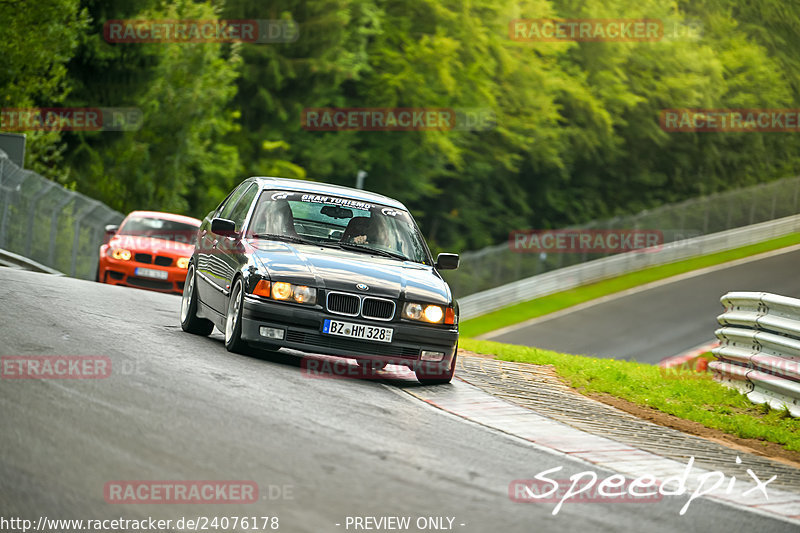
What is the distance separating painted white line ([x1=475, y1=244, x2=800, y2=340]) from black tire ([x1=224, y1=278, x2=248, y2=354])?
25.6 m

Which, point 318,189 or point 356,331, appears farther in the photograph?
point 318,189

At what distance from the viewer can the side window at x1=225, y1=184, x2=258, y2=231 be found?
11430mm

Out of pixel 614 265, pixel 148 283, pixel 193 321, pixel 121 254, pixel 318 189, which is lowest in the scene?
pixel 614 265

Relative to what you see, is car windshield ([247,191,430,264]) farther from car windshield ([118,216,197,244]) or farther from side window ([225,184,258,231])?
car windshield ([118,216,197,244])

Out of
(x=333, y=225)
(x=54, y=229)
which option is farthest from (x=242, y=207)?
(x=54, y=229)

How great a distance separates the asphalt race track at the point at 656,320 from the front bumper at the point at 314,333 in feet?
66.3

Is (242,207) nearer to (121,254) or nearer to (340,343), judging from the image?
(340,343)

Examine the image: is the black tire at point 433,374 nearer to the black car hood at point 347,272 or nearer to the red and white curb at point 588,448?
the red and white curb at point 588,448

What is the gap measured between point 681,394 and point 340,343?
4198 millimetres

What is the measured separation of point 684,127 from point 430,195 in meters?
18.7

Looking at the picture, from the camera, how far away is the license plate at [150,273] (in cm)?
1992

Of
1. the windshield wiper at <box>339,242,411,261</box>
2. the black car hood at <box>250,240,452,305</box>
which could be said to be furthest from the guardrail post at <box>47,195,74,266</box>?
the windshield wiper at <box>339,242,411,261</box>

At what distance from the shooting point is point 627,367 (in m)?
15.2

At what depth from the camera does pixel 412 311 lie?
394 inches
